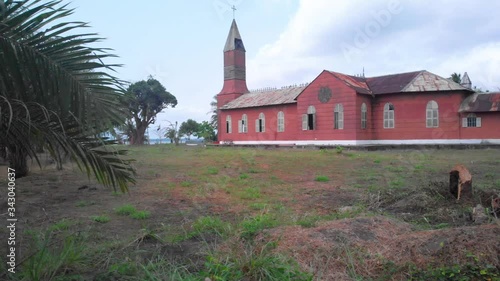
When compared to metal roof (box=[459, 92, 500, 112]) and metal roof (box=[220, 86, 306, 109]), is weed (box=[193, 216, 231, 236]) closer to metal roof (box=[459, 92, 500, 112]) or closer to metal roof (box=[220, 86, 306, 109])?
metal roof (box=[459, 92, 500, 112])

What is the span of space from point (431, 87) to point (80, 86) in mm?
23821

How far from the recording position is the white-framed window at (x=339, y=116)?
25.2m

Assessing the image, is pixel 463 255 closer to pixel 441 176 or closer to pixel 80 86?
pixel 80 86

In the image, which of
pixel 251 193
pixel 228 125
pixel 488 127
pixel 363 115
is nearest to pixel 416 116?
pixel 363 115

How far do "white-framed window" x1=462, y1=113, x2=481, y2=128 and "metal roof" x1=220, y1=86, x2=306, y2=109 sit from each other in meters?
10.7

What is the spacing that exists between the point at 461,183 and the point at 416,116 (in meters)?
19.2

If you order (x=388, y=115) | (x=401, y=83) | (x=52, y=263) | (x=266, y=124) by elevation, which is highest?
(x=401, y=83)

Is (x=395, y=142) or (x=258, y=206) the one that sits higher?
(x=395, y=142)

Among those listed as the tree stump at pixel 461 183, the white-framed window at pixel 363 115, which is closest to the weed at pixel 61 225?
the tree stump at pixel 461 183

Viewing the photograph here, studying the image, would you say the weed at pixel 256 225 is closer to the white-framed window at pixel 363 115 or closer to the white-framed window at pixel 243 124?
the white-framed window at pixel 363 115

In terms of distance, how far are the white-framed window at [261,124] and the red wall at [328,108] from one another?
13.0 ft

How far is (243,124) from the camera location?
32594mm

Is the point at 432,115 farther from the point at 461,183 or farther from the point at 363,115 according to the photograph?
the point at 461,183

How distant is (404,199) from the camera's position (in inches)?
248
